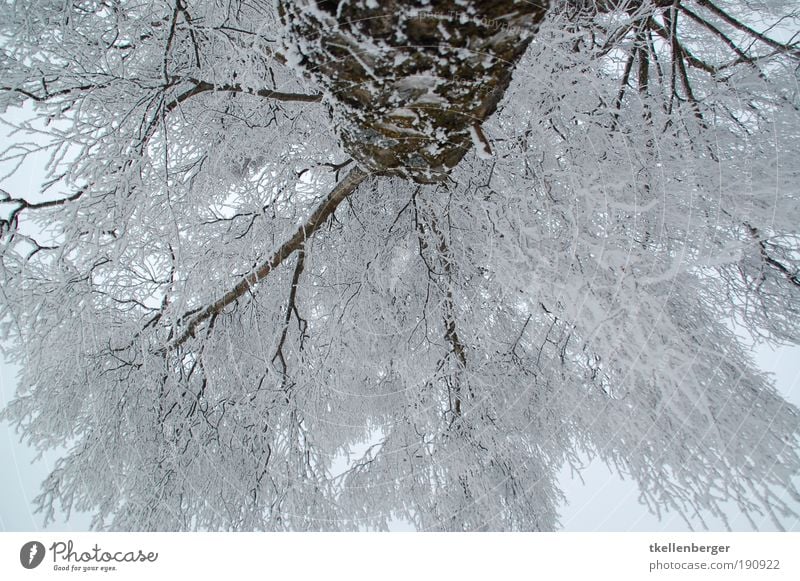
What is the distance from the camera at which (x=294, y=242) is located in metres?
1.53

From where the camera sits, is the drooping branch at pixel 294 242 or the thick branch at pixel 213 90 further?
the drooping branch at pixel 294 242

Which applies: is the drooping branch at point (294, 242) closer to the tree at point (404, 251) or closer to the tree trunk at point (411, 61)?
the tree at point (404, 251)

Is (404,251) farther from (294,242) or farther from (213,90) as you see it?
(213,90)

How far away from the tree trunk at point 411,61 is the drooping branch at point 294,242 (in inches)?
14.1

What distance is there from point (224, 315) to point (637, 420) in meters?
1.71

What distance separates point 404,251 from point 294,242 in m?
0.60

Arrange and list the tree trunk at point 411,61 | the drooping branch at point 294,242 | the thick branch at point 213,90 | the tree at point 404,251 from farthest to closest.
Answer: the drooping branch at point 294,242, the thick branch at point 213,90, the tree at point 404,251, the tree trunk at point 411,61

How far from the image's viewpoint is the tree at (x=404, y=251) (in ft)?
3.27

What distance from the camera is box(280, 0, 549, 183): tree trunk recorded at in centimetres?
72

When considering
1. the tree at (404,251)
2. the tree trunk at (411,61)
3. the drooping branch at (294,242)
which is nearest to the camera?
the tree trunk at (411,61)
